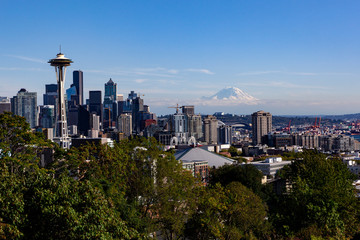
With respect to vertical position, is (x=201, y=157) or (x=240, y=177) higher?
(x=240, y=177)

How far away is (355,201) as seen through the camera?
34.8 meters

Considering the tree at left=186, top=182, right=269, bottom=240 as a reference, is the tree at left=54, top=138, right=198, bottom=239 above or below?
above

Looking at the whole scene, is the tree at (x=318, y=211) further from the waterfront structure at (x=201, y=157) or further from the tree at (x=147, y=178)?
the waterfront structure at (x=201, y=157)

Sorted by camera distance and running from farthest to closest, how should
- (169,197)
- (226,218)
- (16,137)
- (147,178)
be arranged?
(226,218) → (147,178) → (169,197) → (16,137)

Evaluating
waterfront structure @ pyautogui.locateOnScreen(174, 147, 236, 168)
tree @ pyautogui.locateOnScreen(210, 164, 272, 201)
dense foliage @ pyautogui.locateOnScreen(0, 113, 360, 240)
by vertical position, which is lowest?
waterfront structure @ pyautogui.locateOnScreen(174, 147, 236, 168)

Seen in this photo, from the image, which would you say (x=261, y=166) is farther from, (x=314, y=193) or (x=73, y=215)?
(x=73, y=215)

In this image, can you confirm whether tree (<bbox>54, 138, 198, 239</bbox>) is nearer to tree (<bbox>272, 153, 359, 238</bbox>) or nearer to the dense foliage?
the dense foliage

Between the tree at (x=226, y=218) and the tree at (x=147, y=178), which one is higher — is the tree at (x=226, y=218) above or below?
below

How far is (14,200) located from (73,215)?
6.66 feet

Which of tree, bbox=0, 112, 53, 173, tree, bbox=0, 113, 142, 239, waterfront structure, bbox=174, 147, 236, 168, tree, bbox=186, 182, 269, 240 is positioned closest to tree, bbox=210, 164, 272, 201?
tree, bbox=186, 182, 269, 240

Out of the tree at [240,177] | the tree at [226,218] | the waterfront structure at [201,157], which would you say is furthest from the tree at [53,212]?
the waterfront structure at [201,157]

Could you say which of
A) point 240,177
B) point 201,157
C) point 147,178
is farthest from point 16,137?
point 201,157

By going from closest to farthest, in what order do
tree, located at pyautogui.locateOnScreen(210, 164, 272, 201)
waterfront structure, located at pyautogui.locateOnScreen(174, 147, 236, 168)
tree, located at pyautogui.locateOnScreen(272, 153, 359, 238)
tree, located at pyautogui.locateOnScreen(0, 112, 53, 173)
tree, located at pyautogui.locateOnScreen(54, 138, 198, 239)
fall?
tree, located at pyautogui.locateOnScreen(0, 112, 53, 173)
tree, located at pyautogui.locateOnScreen(54, 138, 198, 239)
tree, located at pyautogui.locateOnScreen(272, 153, 359, 238)
tree, located at pyautogui.locateOnScreen(210, 164, 272, 201)
waterfront structure, located at pyautogui.locateOnScreen(174, 147, 236, 168)

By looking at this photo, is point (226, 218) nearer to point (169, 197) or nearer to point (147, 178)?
point (169, 197)
